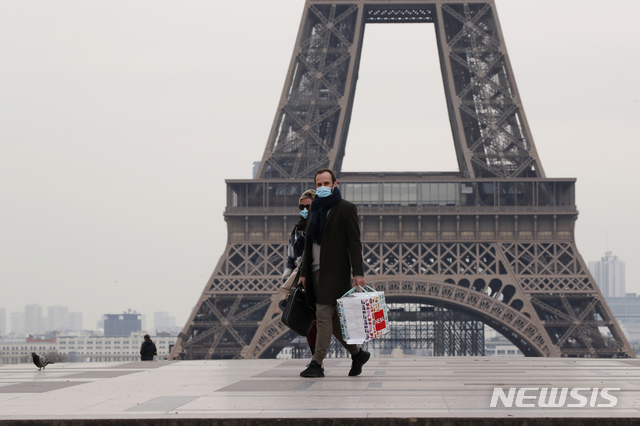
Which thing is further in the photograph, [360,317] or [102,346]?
[102,346]

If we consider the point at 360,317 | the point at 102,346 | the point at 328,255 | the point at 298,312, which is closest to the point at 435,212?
the point at 298,312

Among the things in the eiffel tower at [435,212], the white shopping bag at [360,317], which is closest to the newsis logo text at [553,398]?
the white shopping bag at [360,317]

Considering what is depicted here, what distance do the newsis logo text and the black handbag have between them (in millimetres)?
2987

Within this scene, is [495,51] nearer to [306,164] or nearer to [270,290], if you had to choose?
[306,164]

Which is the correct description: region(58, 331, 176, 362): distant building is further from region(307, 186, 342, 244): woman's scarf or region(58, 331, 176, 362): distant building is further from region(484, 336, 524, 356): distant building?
region(307, 186, 342, 244): woman's scarf

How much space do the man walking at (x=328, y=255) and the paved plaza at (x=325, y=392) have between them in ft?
1.96

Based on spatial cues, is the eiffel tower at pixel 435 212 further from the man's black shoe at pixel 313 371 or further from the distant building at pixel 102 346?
the distant building at pixel 102 346

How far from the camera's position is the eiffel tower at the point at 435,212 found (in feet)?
176

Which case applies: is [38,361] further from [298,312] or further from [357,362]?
[357,362]

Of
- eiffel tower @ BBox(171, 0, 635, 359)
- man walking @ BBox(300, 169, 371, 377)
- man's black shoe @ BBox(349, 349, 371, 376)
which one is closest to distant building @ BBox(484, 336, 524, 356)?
eiffel tower @ BBox(171, 0, 635, 359)

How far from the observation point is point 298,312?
13672 mm

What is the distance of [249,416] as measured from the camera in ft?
30.1

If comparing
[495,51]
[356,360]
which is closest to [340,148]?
[495,51]

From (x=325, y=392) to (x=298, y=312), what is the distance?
7.64ft
